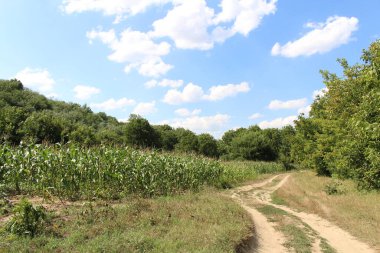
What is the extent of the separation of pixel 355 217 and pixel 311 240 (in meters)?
3.82

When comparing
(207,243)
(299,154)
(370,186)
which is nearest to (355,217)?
(207,243)

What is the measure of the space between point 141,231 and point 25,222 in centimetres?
293

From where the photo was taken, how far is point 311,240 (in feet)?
34.2

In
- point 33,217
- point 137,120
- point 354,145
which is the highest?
point 137,120

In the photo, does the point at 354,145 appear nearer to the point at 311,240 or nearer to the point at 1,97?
the point at 311,240

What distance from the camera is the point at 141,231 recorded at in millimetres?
8984

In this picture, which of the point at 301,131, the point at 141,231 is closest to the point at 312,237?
the point at 141,231

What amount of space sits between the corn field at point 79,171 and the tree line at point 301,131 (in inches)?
53.3

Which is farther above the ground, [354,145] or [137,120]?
[137,120]

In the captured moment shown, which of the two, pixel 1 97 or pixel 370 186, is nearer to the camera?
pixel 370 186

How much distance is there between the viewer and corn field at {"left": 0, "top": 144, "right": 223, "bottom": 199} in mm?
13688

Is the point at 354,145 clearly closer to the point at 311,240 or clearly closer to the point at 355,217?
the point at 355,217

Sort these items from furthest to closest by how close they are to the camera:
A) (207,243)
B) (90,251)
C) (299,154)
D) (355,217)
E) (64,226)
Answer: (299,154) < (355,217) < (64,226) < (207,243) < (90,251)

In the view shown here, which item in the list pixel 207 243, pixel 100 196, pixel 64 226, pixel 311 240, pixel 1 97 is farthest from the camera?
pixel 1 97
